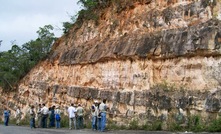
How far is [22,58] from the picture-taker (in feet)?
114

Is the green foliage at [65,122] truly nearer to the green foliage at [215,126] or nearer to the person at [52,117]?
the person at [52,117]

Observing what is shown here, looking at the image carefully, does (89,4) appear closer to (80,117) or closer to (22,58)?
(80,117)

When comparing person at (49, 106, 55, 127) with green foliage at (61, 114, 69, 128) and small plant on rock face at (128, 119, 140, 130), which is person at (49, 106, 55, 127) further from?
small plant on rock face at (128, 119, 140, 130)

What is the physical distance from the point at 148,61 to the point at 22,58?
19.5 m

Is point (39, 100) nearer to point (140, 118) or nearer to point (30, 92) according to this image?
point (30, 92)

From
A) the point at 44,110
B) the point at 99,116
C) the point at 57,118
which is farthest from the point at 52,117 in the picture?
the point at 99,116

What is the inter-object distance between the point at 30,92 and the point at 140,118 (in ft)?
56.1

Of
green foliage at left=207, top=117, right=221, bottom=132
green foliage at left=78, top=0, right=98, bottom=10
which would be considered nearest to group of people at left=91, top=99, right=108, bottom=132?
green foliage at left=207, top=117, right=221, bottom=132

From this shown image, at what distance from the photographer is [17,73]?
36.0m

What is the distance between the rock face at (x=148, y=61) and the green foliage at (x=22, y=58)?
6679 mm

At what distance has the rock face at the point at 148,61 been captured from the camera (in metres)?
15.5

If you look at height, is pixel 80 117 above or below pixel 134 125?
above

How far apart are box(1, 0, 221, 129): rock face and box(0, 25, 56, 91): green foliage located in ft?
21.9

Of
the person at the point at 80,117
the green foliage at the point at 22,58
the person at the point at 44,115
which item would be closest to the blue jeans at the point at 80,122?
the person at the point at 80,117
